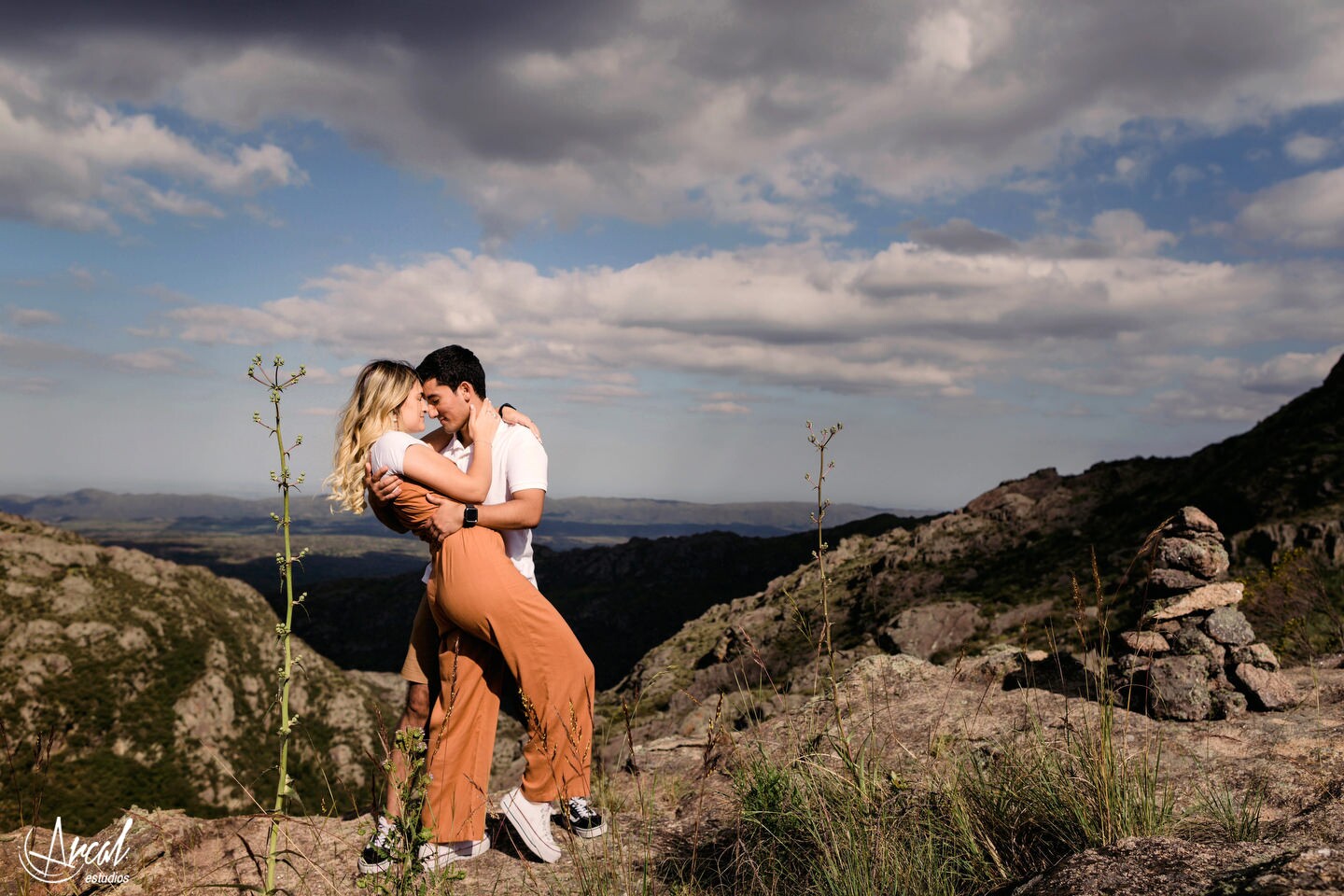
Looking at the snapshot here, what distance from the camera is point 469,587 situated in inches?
177

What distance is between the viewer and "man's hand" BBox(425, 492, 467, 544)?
179 inches

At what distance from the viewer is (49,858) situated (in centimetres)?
479

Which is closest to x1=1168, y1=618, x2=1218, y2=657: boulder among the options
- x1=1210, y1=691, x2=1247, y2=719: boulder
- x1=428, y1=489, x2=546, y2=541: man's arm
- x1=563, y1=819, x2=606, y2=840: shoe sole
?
x1=1210, y1=691, x2=1247, y2=719: boulder

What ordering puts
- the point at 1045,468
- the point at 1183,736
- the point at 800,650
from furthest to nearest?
the point at 1045,468 < the point at 800,650 < the point at 1183,736

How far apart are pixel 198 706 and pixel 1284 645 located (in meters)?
32.4

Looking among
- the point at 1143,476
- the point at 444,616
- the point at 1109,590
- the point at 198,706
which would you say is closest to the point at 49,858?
the point at 444,616

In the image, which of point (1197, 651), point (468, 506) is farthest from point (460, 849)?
point (1197, 651)

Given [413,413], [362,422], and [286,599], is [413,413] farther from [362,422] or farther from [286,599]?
[286,599]

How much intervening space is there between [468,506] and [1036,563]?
23.0 m

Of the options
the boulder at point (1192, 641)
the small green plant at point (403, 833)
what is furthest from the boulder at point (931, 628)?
the small green plant at point (403, 833)

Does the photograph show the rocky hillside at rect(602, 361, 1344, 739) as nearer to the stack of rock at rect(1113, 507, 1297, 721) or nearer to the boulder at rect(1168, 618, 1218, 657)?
the stack of rock at rect(1113, 507, 1297, 721)

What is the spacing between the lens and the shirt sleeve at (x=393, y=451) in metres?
4.46

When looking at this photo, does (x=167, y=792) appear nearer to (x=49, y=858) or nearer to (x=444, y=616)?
(x=49, y=858)

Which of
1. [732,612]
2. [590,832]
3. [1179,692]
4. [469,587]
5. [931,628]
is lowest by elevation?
[732,612]
